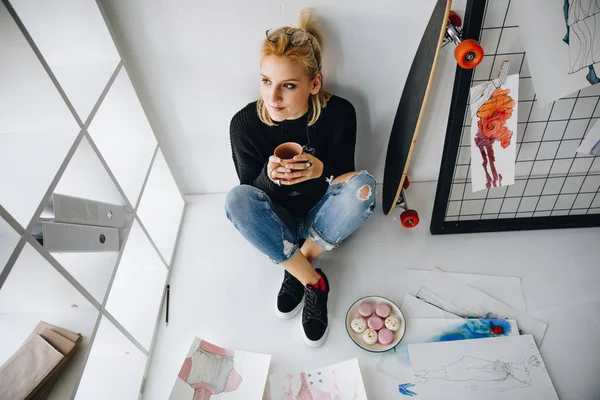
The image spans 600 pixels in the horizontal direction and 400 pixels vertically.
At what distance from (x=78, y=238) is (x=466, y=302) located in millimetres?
1107

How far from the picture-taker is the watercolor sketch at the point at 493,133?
105 cm

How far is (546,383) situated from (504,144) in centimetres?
66

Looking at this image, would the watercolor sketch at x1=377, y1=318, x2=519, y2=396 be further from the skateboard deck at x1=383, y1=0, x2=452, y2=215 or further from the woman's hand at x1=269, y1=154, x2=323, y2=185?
the woman's hand at x1=269, y1=154, x2=323, y2=185

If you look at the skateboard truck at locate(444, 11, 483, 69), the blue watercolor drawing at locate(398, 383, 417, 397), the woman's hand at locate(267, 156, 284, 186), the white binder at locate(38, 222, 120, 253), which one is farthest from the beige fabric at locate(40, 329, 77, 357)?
the skateboard truck at locate(444, 11, 483, 69)

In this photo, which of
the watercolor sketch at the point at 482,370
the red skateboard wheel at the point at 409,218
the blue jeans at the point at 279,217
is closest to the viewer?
the watercolor sketch at the point at 482,370

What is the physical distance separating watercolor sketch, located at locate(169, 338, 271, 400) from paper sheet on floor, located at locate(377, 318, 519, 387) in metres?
0.35

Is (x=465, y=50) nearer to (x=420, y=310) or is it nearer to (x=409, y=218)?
(x=409, y=218)

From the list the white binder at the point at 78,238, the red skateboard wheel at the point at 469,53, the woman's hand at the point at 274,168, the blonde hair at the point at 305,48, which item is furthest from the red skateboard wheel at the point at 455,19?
the white binder at the point at 78,238

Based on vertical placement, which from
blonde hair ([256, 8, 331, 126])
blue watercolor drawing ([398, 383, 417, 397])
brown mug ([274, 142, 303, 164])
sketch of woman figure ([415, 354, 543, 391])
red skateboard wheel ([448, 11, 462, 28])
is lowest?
blue watercolor drawing ([398, 383, 417, 397])

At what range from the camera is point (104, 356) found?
118 cm

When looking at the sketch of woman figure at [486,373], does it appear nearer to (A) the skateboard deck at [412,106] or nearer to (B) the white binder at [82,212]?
(A) the skateboard deck at [412,106]

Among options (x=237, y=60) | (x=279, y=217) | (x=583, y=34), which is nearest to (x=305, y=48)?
(x=237, y=60)

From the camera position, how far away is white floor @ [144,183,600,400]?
1165 millimetres

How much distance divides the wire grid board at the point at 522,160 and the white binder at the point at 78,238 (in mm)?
978
